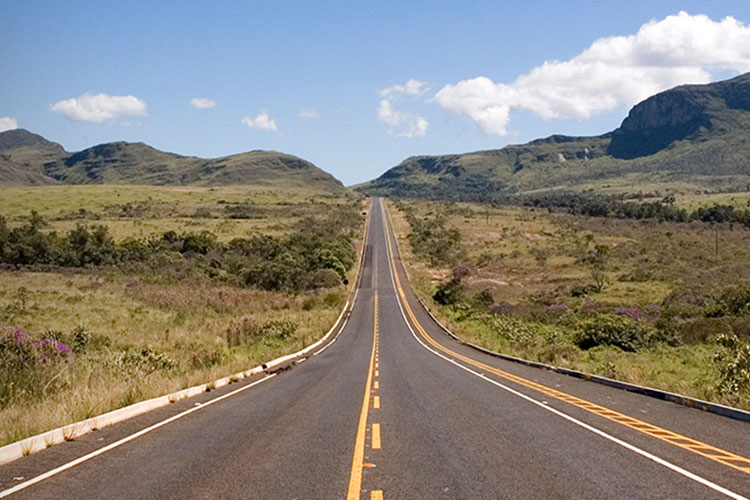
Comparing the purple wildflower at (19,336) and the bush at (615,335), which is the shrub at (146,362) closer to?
the purple wildflower at (19,336)

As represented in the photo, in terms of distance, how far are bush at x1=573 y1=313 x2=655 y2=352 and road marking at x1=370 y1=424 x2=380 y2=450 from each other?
27333 millimetres

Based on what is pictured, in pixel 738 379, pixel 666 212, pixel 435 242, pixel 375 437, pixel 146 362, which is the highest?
pixel 666 212

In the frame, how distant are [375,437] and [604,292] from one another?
179 feet

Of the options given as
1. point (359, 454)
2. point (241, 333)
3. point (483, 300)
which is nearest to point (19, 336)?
point (359, 454)

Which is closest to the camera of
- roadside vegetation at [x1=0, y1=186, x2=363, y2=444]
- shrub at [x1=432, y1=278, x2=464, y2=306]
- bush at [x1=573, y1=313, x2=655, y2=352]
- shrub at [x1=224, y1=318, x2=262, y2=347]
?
roadside vegetation at [x1=0, y1=186, x2=363, y2=444]

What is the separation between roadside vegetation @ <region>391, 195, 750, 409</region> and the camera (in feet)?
88.3

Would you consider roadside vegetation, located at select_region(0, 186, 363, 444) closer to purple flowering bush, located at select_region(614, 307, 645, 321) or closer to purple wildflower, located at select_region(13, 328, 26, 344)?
purple wildflower, located at select_region(13, 328, 26, 344)

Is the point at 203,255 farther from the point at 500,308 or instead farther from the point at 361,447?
the point at 361,447

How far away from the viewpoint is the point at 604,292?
59.3 meters

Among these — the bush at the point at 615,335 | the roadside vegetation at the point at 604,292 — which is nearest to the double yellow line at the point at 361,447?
the roadside vegetation at the point at 604,292

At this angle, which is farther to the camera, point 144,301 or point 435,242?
point 435,242

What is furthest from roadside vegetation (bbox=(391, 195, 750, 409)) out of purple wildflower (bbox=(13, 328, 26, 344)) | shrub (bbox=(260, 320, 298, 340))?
purple wildflower (bbox=(13, 328, 26, 344))

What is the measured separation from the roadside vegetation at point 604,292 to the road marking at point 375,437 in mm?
8482

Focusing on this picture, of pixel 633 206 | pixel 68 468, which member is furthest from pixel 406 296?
pixel 633 206
